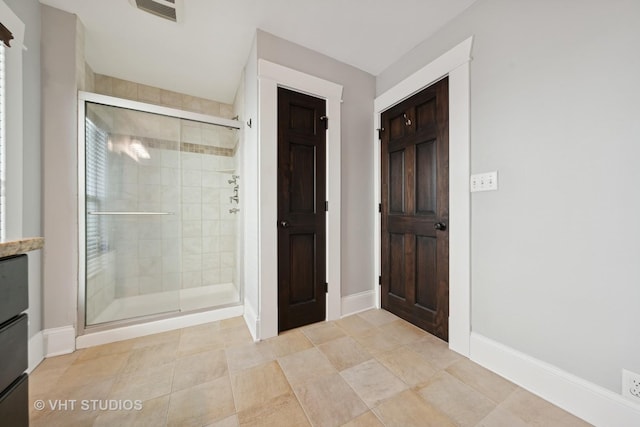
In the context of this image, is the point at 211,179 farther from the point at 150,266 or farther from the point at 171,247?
the point at 150,266

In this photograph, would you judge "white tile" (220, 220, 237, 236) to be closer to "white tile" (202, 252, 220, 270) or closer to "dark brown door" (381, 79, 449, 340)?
"white tile" (202, 252, 220, 270)

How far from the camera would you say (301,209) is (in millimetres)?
1983

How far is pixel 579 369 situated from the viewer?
1112 millimetres

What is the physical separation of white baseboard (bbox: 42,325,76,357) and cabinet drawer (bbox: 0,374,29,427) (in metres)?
1.36

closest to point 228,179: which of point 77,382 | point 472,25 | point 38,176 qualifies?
point 38,176

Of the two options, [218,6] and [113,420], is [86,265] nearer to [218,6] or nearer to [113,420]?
[113,420]

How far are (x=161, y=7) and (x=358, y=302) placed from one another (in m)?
2.93

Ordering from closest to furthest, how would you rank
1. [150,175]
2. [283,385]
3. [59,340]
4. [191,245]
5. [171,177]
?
[283,385] < [59,340] < [150,175] < [171,177] < [191,245]

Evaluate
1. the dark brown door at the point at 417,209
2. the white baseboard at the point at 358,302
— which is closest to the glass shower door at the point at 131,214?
the white baseboard at the point at 358,302

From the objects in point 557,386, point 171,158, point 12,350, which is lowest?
point 557,386

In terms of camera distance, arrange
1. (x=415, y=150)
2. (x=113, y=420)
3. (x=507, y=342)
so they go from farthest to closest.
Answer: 1. (x=415, y=150)
2. (x=507, y=342)
3. (x=113, y=420)

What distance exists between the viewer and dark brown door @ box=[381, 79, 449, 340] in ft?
5.66

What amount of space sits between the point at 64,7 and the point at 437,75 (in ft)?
9.30

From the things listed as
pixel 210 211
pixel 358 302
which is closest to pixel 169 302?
pixel 210 211
